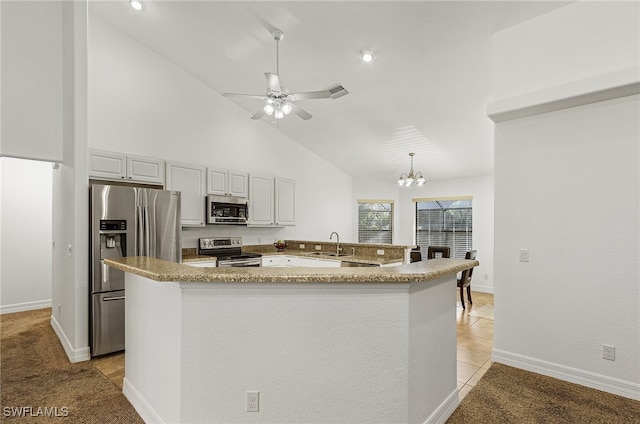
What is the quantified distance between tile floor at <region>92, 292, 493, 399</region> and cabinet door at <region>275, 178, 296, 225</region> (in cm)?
317

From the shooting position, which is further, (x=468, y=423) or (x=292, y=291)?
(x=468, y=423)

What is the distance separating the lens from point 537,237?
288 centimetres

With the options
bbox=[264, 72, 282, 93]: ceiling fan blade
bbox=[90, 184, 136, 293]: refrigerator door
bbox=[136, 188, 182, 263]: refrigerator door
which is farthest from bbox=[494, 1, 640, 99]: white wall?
bbox=[90, 184, 136, 293]: refrigerator door

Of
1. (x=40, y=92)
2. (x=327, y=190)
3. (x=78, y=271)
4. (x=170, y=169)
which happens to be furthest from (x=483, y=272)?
(x=40, y=92)

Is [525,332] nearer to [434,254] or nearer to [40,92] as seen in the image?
[434,254]

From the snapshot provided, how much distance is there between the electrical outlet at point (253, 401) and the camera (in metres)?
1.69

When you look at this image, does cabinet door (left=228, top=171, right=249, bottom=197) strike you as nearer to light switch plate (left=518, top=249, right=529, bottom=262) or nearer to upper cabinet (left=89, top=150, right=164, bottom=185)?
upper cabinet (left=89, top=150, right=164, bottom=185)

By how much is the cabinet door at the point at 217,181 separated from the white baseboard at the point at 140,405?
2952 millimetres

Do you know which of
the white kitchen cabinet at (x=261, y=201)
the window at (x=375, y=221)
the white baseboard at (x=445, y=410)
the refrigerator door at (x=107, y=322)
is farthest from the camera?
the window at (x=375, y=221)

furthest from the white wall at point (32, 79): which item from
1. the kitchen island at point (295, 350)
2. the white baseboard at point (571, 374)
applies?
the white baseboard at point (571, 374)

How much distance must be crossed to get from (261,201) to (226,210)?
2.47 ft

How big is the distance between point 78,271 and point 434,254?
537 cm

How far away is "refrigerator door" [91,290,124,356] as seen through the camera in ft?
10.4

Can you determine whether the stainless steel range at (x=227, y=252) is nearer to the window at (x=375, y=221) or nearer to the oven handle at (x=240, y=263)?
the oven handle at (x=240, y=263)
